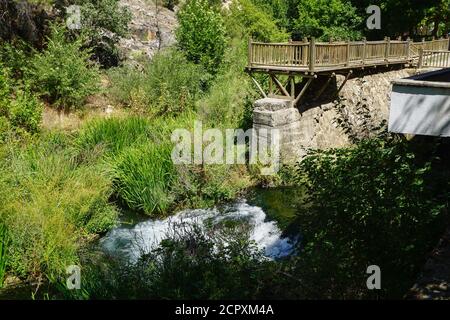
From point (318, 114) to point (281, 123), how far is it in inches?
94.6

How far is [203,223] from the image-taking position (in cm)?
1037

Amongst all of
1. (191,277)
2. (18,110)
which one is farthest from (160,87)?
(191,277)

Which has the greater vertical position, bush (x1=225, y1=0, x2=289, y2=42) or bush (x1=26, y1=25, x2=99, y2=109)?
bush (x1=225, y1=0, x2=289, y2=42)

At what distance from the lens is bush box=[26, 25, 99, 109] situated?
52.2 ft

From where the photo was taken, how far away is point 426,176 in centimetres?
620

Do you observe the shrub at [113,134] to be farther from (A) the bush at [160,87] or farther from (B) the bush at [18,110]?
(A) the bush at [160,87]

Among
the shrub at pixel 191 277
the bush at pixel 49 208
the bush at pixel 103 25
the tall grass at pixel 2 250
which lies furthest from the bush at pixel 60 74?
the shrub at pixel 191 277

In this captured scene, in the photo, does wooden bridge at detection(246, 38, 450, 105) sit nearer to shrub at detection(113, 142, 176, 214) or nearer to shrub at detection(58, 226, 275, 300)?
shrub at detection(113, 142, 176, 214)

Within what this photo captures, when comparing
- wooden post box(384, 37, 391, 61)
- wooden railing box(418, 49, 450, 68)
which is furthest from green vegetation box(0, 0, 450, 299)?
wooden railing box(418, 49, 450, 68)

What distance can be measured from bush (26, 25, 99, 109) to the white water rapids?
785 centimetres

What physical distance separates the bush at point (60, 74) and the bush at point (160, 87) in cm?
146

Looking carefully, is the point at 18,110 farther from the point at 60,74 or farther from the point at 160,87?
the point at 160,87

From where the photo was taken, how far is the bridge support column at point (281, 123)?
44.1ft

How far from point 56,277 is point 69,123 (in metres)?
9.88
